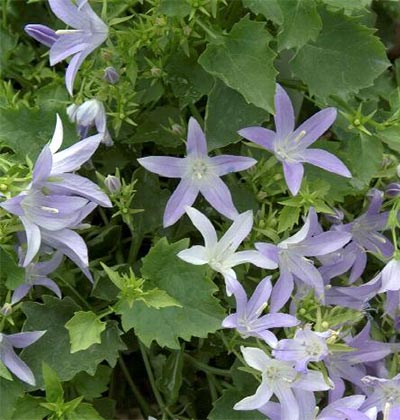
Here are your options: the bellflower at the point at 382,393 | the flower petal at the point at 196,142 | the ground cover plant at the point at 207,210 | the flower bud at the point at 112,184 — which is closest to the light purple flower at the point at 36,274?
the ground cover plant at the point at 207,210

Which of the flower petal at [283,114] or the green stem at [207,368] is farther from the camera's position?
the green stem at [207,368]

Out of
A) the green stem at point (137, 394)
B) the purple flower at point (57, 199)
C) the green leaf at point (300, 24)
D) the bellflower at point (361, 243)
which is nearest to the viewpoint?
the purple flower at point (57, 199)

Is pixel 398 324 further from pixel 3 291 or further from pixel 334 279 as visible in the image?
pixel 3 291

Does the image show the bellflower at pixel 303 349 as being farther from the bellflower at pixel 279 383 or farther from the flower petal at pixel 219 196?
the flower petal at pixel 219 196

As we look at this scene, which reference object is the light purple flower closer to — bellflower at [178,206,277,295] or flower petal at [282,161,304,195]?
bellflower at [178,206,277,295]

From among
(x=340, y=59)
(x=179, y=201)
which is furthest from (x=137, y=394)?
(x=340, y=59)
